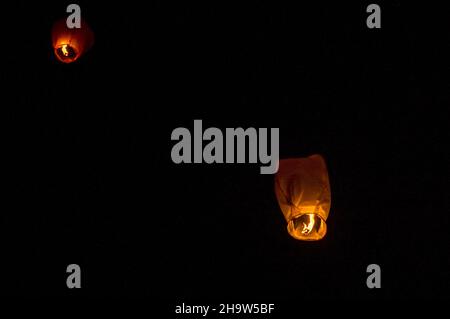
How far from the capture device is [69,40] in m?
3.74

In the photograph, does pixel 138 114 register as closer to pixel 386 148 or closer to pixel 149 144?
pixel 149 144

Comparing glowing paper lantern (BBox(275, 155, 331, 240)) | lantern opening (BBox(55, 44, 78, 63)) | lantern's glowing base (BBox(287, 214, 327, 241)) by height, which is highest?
lantern opening (BBox(55, 44, 78, 63))

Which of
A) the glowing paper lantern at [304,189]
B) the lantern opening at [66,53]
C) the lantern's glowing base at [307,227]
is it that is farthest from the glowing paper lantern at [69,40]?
the lantern's glowing base at [307,227]

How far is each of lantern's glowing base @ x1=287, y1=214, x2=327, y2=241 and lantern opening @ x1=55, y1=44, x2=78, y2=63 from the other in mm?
1714

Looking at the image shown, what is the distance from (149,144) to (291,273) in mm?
1310

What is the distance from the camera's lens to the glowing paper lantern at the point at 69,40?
3.73 m

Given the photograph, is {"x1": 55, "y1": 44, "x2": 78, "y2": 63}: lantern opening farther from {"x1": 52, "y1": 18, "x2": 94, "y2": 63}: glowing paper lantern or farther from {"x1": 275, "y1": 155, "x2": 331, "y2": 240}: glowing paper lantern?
{"x1": 275, "y1": 155, "x2": 331, "y2": 240}: glowing paper lantern

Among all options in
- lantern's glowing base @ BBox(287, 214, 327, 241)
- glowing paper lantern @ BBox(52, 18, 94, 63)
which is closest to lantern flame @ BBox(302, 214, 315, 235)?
lantern's glowing base @ BBox(287, 214, 327, 241)

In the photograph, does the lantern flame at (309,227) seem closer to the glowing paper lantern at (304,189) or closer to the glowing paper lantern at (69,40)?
the glowing paper lantern at (304,189)

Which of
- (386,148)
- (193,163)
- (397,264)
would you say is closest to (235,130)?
(193,163)

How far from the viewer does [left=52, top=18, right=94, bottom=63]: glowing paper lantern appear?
3.73 meters

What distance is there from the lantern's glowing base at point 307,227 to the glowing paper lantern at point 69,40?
67.2 inches

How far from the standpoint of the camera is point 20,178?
13.6 ft

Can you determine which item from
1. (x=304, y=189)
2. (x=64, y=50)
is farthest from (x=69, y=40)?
(x=304, y=189)
